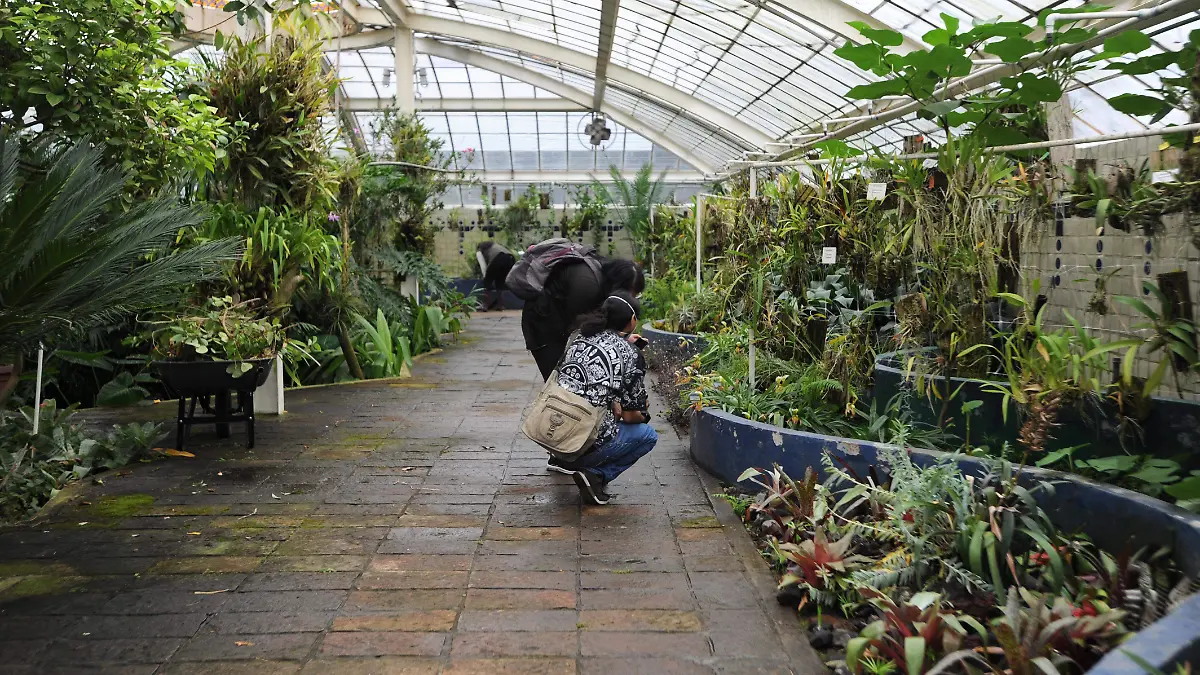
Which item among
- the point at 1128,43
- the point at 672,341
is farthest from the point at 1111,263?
the point at 672,341

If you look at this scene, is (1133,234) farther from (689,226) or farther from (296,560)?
(689,226)

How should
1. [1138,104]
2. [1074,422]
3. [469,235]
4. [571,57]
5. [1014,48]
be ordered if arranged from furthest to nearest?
[469,235] → [571,57] → [1014,48] → [1138,104] → [1074,422]

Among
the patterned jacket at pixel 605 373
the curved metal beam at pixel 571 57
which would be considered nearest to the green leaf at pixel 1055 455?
the patterned jacket at pixel 605 373

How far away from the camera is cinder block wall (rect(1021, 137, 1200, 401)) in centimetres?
350

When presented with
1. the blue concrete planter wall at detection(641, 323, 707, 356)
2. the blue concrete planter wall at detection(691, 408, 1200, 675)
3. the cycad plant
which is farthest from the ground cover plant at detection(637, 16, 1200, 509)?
the cycad plant

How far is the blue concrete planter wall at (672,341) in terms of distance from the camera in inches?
318

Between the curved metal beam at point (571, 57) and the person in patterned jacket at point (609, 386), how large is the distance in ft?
44.8

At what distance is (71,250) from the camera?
3543 mm

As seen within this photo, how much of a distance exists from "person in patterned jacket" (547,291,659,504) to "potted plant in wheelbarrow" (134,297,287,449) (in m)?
2.07

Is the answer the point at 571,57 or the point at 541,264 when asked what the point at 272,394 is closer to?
the point at 541,264

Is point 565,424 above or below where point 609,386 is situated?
below

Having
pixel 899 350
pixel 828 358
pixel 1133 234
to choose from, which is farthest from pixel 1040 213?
pixel 828 358

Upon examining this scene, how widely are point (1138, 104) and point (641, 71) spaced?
14.7 metres

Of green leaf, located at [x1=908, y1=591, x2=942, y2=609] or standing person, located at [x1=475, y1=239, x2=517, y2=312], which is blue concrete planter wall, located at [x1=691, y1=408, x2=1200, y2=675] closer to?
green leaf, located at [x1=908, y1=591, x2=942, y2=609]
